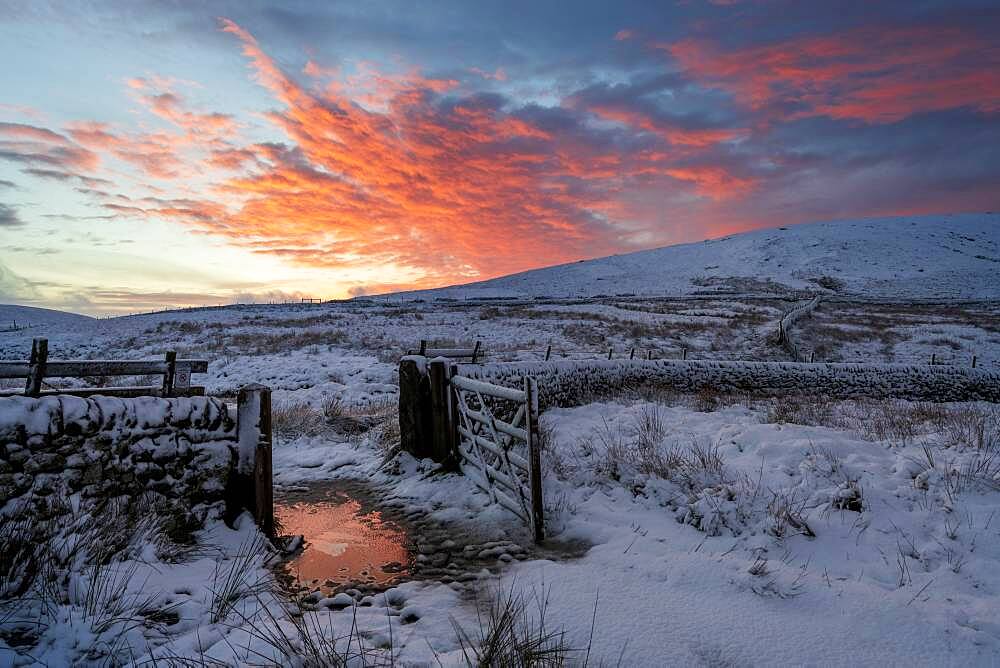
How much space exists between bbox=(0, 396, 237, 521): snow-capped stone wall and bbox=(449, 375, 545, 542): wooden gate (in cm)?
278

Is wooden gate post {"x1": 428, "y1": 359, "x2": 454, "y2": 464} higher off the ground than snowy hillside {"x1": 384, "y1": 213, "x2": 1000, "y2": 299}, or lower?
lower

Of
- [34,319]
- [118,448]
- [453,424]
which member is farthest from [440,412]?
[34,319]

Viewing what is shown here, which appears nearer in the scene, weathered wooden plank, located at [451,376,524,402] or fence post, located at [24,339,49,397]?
weathered wooden plank, located at [451,376,524,402]

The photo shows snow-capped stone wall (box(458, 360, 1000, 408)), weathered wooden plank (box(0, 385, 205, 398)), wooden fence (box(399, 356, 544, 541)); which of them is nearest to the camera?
wooden fence (box(399, 356, 544, 541))

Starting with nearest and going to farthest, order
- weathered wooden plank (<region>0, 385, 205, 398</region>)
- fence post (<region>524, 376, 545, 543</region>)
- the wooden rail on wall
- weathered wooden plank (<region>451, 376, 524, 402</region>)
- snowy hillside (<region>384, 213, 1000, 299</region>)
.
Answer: fence post (<region>524, 376, 545, 543</region>), weathered wooden plank (<region>451, 376, 524, 402</region>), weathered wooden plank (<region>0, 385, 205, 398</region>), the wooden rail on wall, snowy hillside (<region>384, 213, 1000, 299</region>)

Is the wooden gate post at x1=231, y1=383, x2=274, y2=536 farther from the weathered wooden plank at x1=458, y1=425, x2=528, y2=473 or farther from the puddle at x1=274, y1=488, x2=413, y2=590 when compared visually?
the weathered wooden plank at x1=458, y1=425, x2=528, y2=473

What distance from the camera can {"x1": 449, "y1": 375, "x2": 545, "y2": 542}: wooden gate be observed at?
522 cm

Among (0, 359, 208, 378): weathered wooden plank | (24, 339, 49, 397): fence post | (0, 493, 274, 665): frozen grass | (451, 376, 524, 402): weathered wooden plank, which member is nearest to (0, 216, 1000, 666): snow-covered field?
(0, 493, 274, 665): frozen grass

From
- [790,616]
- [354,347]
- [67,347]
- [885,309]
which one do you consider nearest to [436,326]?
[354,347]

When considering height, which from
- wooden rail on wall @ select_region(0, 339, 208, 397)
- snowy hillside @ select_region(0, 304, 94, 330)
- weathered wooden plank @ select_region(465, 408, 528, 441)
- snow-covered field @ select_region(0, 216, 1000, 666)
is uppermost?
snowy hillside @ select_region(0, 304, 94, 330)

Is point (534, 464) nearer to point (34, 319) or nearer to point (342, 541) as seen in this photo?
point (342, 541)

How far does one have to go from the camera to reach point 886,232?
336 feet

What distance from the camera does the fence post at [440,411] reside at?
7.68m

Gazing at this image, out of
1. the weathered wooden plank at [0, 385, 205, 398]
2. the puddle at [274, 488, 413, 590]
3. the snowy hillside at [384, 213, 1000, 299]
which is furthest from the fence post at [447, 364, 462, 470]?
the snowy hillside at [384, 213, 1000, 299]
